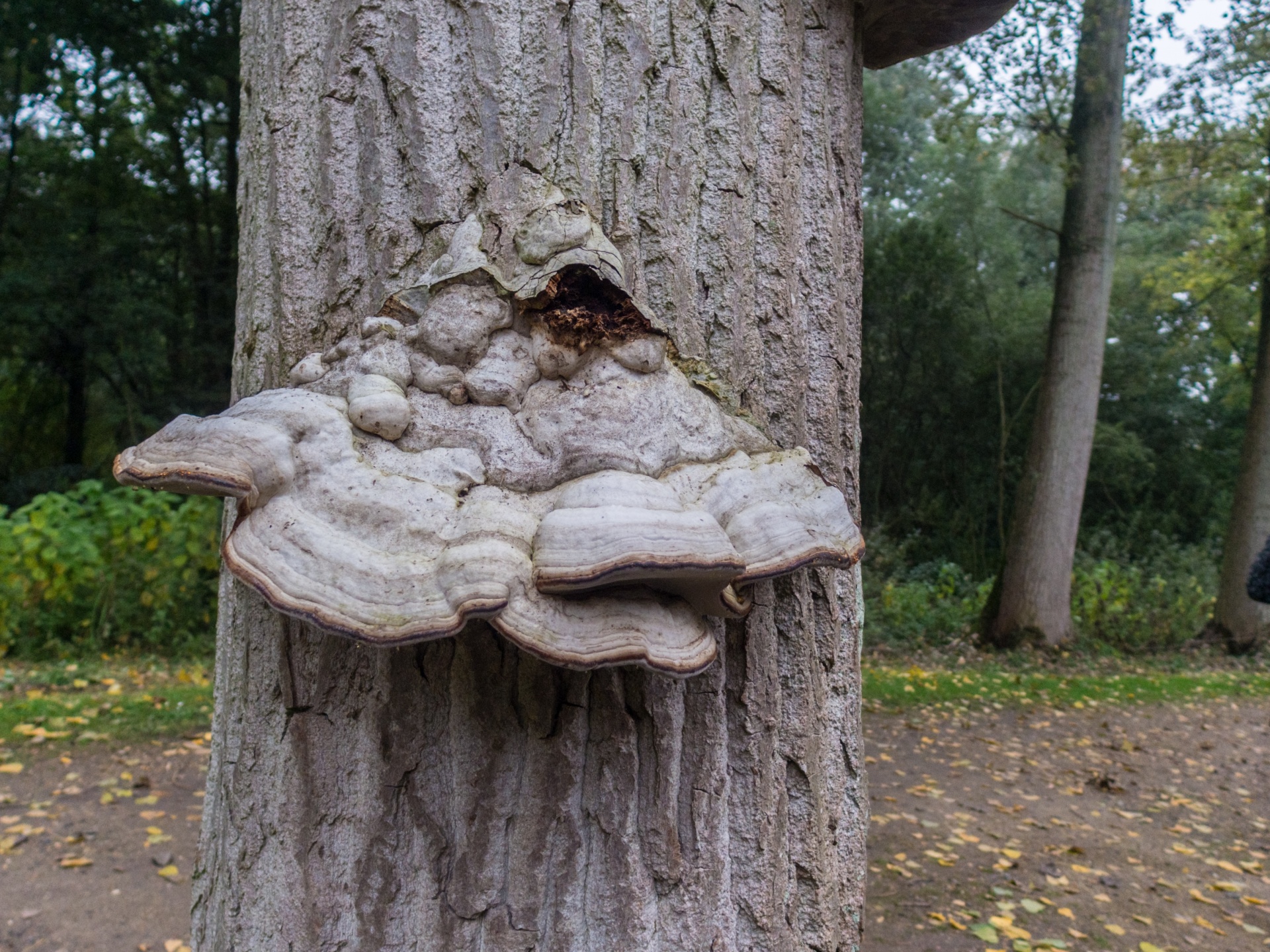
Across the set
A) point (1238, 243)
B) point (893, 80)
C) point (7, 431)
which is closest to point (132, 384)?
point (7, 431)

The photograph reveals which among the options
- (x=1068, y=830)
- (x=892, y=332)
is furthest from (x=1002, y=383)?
(x=1068, y=830)

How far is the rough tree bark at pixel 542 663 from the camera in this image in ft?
3.96

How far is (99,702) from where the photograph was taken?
6.05 m

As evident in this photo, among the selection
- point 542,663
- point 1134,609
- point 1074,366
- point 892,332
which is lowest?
point 1134,609

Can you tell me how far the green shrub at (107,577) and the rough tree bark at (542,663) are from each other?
7.30 metres

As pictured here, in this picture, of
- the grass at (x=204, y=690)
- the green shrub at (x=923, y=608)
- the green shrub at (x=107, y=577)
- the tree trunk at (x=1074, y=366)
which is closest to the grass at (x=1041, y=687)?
the grass at (x=204, y=690)

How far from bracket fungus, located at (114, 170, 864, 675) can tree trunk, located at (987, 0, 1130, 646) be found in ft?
31.0

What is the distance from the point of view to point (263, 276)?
1.41m

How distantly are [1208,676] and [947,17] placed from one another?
Answer: 31.3ft

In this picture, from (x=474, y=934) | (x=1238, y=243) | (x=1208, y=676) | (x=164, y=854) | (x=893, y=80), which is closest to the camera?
(x=474, y=934)

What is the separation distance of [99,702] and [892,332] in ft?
43.4

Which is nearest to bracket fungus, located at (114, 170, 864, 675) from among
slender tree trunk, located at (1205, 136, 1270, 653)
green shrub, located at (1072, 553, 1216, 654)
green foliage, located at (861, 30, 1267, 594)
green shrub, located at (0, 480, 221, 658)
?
green shrub, located at (0, 480, 221, 658)

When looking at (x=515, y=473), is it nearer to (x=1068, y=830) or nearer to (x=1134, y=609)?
(x=1068, y=830)

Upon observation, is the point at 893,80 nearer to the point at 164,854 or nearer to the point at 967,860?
the point at 967,860
